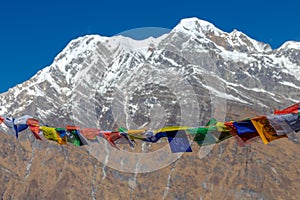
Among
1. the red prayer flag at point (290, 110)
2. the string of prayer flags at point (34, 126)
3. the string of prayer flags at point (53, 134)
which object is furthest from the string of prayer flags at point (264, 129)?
the string of prayer flags at point (34, 126)

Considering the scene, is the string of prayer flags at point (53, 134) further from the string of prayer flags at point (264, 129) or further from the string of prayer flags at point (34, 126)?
the string of prayer flags at point (264, 129)

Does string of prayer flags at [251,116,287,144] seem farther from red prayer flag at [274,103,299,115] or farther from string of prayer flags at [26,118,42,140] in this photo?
string of prayer flags at [26,118,42,140]

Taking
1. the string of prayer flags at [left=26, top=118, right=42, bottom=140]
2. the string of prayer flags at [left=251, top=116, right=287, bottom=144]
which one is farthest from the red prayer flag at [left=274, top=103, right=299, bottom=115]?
the string of prayer flags at [left=26, top=118, right=42, bottom=140]

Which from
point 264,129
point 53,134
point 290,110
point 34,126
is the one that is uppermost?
point 34,126

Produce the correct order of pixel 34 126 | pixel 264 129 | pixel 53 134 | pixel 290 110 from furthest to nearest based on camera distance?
1. pixel 34 126
2. pixel 53 134
3. pixel 264 129
4. pixel 290 110

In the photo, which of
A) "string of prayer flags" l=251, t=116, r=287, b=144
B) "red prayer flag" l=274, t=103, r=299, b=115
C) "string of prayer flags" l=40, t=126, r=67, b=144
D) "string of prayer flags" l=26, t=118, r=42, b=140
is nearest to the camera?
"red prayer flag" l=274, t=103, r=299, b=115

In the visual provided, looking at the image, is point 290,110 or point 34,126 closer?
point 290,110

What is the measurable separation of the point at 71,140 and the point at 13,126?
388 centimetres

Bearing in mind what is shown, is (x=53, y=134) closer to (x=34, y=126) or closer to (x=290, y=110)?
(x=34, y=126)

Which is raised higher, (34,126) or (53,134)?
(34,126)

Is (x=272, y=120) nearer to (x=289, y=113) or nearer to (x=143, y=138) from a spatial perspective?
(x=289, y=113)

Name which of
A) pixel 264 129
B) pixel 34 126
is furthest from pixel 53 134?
pixel 264 129

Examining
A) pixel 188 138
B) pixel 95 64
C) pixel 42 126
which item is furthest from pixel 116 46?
pixel 188 138

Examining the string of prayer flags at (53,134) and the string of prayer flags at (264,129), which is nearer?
the string of prayer flags at (264,129)
